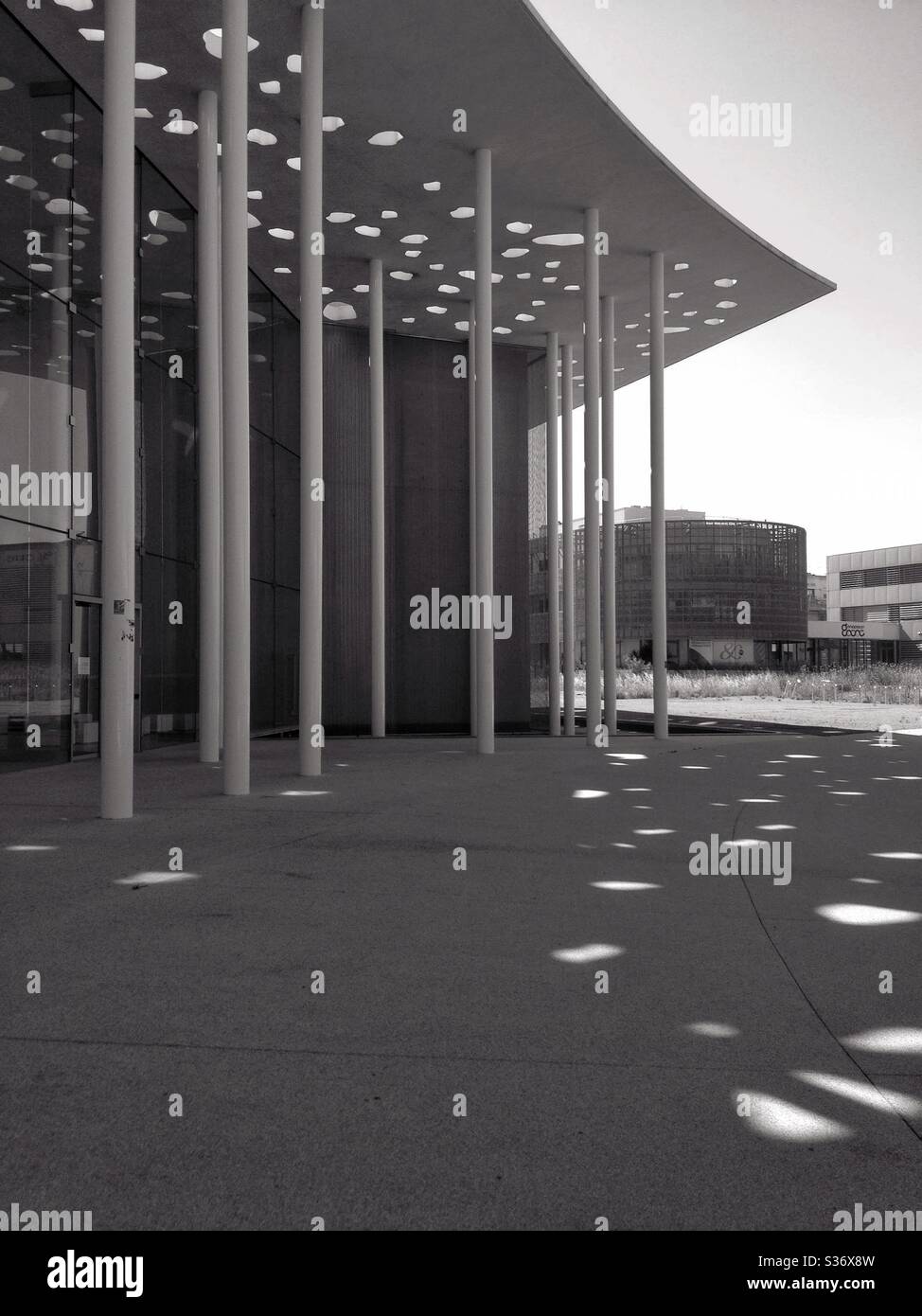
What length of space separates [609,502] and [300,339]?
24.8 ft

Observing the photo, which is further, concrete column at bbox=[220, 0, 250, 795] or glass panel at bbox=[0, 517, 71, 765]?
glass panel at bbox=[0, 517, 71, 765]

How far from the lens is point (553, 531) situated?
23.7 meters

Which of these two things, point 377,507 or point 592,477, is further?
point 377,507

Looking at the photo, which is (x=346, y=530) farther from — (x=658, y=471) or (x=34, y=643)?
(x=34, y=643)

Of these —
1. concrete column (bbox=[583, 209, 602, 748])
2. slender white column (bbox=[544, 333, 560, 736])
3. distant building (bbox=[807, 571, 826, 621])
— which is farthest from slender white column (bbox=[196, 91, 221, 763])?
distant building (bbox=[807, 571, 826, 621])

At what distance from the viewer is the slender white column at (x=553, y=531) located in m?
23.0

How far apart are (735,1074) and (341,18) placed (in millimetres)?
13242

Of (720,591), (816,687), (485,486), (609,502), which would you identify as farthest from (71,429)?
(720,591)

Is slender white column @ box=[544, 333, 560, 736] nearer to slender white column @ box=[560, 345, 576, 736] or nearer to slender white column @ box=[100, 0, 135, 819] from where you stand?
slender white column @ box=[560, 345, 576, 736]

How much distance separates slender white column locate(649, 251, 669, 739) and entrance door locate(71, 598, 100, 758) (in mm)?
9828

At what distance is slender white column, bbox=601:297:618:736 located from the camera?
70.0ft

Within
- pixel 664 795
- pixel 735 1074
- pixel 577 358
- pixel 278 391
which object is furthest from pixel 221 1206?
pixel 577 358

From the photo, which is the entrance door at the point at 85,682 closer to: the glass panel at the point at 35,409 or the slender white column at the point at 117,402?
the glass panel at the point at 35,409

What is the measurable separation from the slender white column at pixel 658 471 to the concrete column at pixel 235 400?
9.83 metres
